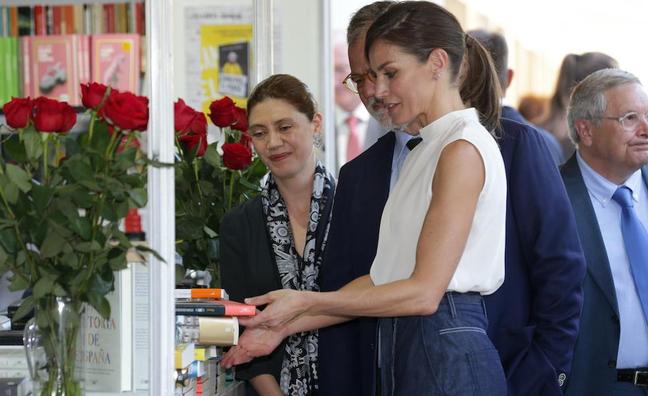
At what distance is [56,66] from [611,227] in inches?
113

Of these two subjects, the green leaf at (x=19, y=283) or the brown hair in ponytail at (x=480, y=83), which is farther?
the brown hair in ponytail at (x=480, y=83)

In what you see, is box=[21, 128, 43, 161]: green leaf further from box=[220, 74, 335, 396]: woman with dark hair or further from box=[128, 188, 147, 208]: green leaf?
box=[220, 74, 335, 396]: woman with dark hair

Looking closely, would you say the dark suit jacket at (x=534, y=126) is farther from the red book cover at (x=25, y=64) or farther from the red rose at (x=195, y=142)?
the red book cover at (x=25, y=64)

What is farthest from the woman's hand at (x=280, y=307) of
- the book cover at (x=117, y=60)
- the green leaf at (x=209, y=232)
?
the book cover at (x=117, y=60)

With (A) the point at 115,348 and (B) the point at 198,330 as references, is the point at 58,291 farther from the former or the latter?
(B) the point at 198,330

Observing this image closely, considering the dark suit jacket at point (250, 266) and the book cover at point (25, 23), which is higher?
the book cover at point (25, 23)

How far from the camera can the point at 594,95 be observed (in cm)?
286

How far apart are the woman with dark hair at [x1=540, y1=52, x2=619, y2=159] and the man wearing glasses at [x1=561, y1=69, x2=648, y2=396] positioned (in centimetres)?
131

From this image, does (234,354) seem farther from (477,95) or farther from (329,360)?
(477,95)

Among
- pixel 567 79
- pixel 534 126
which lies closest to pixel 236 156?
pixel 534 126

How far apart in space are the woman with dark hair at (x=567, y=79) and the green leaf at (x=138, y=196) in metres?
2.74

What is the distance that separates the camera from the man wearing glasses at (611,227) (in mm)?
2619

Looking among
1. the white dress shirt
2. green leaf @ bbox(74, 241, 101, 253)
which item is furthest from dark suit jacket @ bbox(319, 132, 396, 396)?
green leaf @ bbox(74, 241, 101, 253)

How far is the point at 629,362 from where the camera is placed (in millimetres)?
2619
